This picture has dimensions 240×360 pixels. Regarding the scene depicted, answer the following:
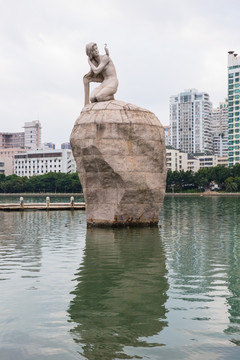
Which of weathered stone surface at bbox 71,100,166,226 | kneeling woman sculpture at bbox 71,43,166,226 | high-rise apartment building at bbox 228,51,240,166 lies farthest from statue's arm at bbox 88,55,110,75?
high-rise apartment building at bbox 228,51,240,166

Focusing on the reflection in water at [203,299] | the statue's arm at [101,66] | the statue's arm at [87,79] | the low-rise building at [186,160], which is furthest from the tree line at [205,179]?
the reflection in water at [203,299]

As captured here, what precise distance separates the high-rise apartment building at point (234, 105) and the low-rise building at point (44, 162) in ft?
183

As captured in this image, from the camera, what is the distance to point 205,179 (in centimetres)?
12519

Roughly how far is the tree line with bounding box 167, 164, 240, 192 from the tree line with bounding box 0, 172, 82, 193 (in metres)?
27.2

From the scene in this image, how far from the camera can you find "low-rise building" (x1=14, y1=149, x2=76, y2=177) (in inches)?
6737

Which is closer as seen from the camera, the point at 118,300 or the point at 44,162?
the point at 118,300

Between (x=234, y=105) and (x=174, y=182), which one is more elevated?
(x=234, y=105)

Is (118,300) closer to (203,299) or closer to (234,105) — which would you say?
(203,299)

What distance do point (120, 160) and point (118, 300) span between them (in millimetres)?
14087

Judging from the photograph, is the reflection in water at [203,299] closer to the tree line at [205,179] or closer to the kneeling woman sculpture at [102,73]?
the kneeling woman sculpture at [102,73]

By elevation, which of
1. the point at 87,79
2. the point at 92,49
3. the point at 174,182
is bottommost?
the point at 174,182

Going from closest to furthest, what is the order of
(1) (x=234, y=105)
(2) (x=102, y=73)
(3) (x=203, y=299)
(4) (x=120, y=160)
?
(3) (x=203, y=299) < (4) (x=120, y=160) < (2) (x=102, y=73) < (1) (x=234, y=105)

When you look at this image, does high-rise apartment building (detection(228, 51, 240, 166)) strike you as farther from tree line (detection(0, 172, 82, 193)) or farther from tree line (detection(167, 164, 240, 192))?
tree line (detection(0, 172, 82, 193))

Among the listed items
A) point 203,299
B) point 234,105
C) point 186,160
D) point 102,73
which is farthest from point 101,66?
point 186,160
